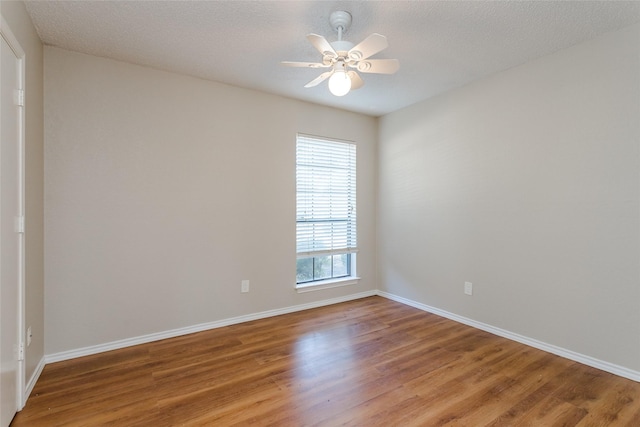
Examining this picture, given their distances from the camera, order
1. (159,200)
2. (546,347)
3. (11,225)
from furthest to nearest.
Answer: (159,200), (546,347), (11,225)

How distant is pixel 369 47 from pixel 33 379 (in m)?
3.17

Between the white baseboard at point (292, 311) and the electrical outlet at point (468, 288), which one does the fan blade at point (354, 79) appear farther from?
the white baseboard at point (292, 311)

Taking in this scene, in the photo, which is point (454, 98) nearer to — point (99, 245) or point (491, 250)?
point (491, 250)

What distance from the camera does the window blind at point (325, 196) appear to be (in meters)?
3.77

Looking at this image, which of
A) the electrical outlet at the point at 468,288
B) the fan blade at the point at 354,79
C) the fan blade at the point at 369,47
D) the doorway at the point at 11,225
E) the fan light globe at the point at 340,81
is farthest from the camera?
the electrical outlet at the point at 468,288

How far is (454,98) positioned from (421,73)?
0.66 meters

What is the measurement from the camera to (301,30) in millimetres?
2260

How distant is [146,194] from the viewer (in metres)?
2.82

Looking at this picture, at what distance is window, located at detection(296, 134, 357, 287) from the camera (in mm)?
3775

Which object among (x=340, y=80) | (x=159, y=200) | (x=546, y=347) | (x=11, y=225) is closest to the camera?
(x=11, y=225)

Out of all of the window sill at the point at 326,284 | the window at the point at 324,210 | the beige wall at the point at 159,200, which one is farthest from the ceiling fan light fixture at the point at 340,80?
the window sill at the point at 326,284

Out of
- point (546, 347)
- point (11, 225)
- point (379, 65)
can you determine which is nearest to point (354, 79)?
point (379, 65)

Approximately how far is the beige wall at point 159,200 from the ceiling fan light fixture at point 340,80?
1.59m

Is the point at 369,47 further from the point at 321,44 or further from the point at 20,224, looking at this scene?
the point at 20,224
